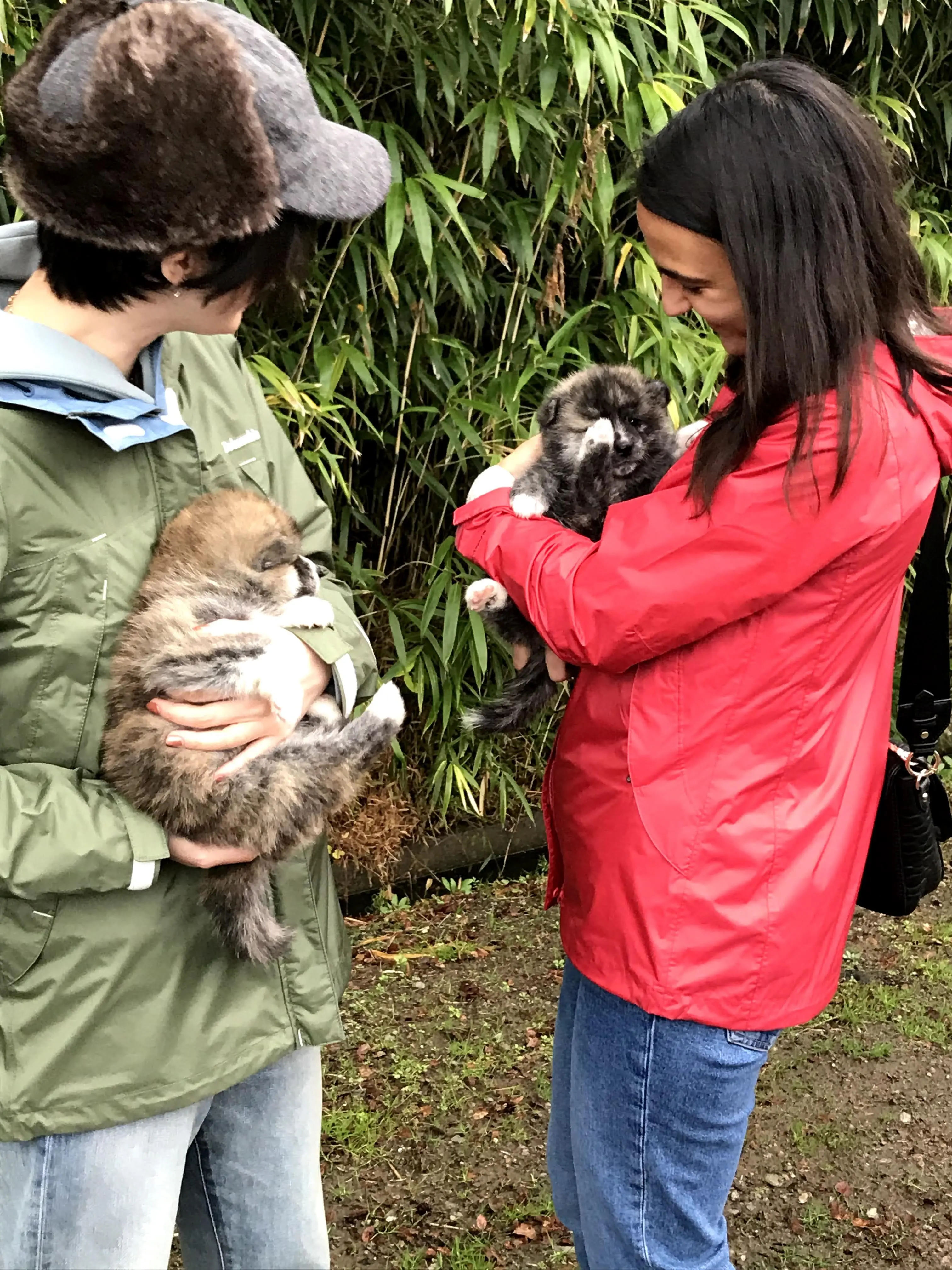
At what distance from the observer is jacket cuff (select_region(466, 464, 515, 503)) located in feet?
6.55

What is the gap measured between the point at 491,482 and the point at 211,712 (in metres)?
0.75

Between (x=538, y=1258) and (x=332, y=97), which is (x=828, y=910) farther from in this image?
(x=332, y=97)

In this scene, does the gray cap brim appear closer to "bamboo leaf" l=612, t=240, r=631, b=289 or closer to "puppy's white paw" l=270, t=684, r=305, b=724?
"puppy's white paw" l=270, t=684, r=305, b=724

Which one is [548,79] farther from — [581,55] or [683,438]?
[683,438]

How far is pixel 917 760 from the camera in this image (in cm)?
199

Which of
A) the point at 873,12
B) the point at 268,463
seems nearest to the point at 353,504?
the point at 268,463

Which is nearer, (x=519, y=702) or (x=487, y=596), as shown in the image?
(x=487, y=596)

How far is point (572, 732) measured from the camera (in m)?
1.90

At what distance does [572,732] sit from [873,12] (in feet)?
11.1

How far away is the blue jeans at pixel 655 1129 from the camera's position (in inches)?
67.5

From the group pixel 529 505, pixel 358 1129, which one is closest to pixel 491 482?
pixel 529 505

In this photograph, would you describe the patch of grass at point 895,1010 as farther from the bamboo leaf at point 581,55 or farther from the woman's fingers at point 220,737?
the bamboo leaf at point 581,55

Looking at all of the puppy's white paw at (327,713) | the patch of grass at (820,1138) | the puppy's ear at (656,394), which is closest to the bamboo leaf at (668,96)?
the puppy's ear at (656,394)

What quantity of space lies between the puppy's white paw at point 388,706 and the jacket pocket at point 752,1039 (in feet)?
2.49
